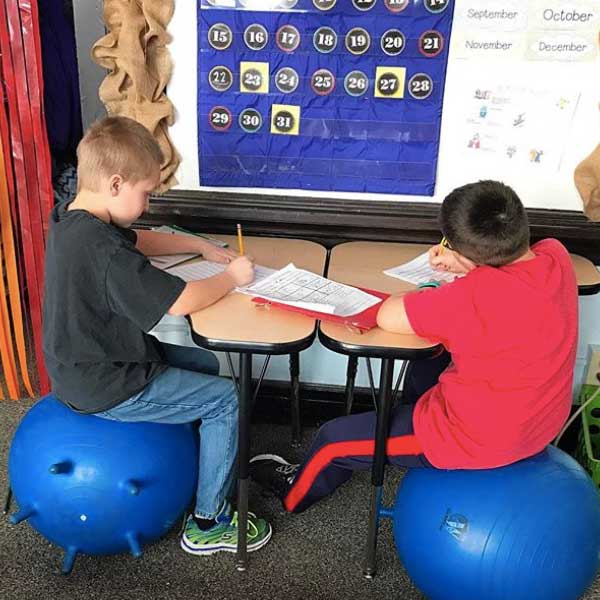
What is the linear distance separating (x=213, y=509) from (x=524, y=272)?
3.33ft

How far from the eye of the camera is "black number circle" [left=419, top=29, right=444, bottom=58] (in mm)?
2037

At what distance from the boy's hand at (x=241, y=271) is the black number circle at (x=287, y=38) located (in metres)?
0.72

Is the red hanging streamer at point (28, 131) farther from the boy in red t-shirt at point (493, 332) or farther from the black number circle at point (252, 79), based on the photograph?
the boy in red t-shirt at point (493, 332)

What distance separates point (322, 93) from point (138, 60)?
1.77 ft

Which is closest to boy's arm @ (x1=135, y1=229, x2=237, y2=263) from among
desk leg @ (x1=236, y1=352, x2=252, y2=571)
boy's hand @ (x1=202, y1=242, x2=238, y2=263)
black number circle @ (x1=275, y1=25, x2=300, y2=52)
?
boy's hand @ (x1=202, y1=242, x2=238, y2=263)

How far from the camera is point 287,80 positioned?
6.95 ft

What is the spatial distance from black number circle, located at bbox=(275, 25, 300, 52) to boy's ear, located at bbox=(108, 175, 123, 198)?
765mm

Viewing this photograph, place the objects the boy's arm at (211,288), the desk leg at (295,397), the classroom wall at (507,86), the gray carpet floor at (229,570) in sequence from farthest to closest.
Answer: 1. the desk leg at (295,397)
2. the classroom wall at (507,86)
3. the gray carpet floor at (229,570)
4. the boy's arm at (211,288)

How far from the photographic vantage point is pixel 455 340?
1.48 metres

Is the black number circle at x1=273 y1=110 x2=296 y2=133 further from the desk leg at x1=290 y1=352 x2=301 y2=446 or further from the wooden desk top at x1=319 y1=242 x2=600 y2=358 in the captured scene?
the desk leg at x1=290 y1=352 x2=301 y2=446

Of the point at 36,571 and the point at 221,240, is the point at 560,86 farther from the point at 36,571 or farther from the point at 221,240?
the point at 36,571

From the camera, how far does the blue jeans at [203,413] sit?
1.73m

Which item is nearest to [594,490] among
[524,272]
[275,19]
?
[524,272]

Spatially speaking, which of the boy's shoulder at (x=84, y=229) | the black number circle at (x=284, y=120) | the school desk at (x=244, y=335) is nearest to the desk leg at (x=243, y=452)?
the school desk at (x=244, y=335)
